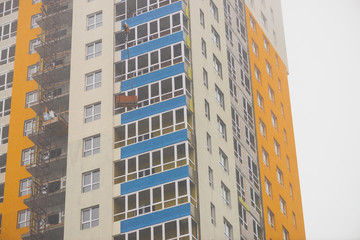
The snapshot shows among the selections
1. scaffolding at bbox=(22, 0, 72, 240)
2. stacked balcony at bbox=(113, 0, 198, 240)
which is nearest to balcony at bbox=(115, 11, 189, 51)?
stacked balcony at bbox=(113, 0, 198, 240)

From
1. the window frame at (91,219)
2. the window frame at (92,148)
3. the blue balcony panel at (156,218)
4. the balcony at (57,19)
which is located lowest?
the blue balcony panel at (156,218)

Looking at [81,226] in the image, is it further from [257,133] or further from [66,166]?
[257,133]

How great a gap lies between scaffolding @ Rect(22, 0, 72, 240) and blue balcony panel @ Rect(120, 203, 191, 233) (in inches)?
285

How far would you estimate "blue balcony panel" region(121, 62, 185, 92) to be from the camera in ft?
245

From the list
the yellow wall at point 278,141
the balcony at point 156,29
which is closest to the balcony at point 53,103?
the balcony at point 156,29

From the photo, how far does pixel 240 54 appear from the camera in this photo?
88.8 meters

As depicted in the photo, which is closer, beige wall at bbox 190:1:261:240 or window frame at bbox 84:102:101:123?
beige wall at bbox 190:1:261:240

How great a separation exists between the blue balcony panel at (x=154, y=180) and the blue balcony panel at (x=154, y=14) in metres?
15.1

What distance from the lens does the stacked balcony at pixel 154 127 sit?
227 feet

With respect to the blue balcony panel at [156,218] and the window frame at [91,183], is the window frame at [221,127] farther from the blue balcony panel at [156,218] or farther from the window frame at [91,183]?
the window frame at [91,183]

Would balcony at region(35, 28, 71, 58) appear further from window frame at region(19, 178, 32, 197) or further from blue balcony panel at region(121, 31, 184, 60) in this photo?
window frame at region(19, 178, 32, 197)

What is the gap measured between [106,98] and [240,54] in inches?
714

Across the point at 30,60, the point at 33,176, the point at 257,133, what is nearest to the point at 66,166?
the point at 33,176

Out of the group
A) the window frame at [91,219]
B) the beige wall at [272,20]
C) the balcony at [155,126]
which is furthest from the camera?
the beige wall at [272,20]
